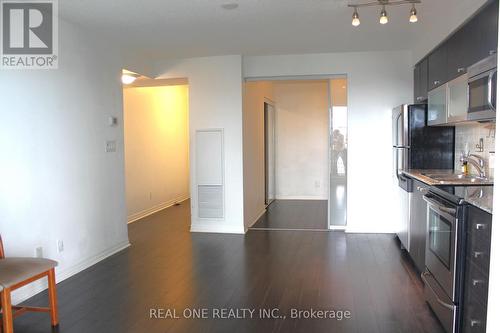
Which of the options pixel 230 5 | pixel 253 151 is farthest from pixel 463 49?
pixel 253 151

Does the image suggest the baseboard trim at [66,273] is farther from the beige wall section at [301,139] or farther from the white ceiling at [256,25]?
the beige wall section at [301,139]

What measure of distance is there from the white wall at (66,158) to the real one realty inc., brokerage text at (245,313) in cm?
129

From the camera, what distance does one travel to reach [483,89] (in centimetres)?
271

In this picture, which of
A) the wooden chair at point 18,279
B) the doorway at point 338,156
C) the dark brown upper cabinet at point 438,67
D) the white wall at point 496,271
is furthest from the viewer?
the doorway at point 338,156

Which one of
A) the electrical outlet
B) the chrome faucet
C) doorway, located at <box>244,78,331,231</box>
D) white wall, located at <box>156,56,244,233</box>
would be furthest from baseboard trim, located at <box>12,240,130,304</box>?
doorway, located at <box>244,78,331,231</box>

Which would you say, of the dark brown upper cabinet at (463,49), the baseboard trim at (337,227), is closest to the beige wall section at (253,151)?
the baseboard trim at (337,227)

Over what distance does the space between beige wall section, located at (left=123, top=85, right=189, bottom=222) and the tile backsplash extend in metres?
4.77

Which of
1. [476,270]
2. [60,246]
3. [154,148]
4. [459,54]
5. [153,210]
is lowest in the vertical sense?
[153,210]

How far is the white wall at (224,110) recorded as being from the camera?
5.64 meters

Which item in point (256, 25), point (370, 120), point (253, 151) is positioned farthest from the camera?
point (253, 151)

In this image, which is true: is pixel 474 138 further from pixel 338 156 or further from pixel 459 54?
pixel 338 156

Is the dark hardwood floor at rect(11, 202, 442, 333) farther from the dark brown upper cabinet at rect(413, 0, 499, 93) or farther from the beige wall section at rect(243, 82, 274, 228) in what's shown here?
the dark brown upper cabinet at rect(413, 0, 499, 93)

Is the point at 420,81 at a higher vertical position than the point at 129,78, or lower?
lower

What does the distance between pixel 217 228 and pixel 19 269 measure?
330 centimetres
